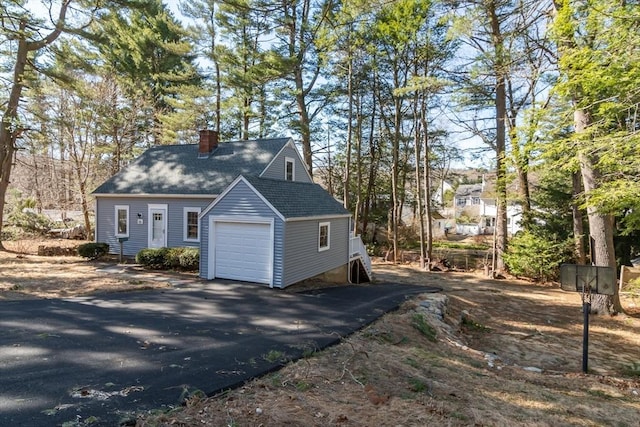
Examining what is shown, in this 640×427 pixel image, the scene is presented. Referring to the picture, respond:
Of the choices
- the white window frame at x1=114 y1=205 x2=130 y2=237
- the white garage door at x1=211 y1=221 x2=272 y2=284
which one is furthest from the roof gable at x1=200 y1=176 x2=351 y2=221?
the white window frame at x1=114 y1=205 x2=130 y2=237

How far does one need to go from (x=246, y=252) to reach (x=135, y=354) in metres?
6.22

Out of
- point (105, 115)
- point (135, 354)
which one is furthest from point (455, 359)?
point (105, 115)

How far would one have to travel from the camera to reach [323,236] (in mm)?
13539

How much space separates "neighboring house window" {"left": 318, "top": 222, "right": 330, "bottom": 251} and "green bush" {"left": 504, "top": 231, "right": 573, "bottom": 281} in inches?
391

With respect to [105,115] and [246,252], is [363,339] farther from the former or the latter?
[105,115]

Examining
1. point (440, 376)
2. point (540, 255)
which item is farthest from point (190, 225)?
point (540, 255)

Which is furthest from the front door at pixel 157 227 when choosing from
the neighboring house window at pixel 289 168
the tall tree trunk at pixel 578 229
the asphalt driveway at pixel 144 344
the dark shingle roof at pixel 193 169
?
the tall tree trunk at pixel 578 229

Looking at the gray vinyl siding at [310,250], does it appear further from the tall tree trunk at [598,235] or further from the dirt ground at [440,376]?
the tall tree trunk at [598,235]

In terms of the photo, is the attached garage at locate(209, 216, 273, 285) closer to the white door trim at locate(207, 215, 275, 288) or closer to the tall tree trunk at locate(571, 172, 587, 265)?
the white door trim at locate(207, 215, 275, 288)

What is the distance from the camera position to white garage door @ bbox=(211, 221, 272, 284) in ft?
36.4

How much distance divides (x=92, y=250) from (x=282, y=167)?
28.2ft

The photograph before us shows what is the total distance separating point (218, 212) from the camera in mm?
11680

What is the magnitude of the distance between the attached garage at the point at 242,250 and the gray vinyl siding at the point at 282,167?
14.1 feet

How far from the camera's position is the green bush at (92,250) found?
1521 centimetres
